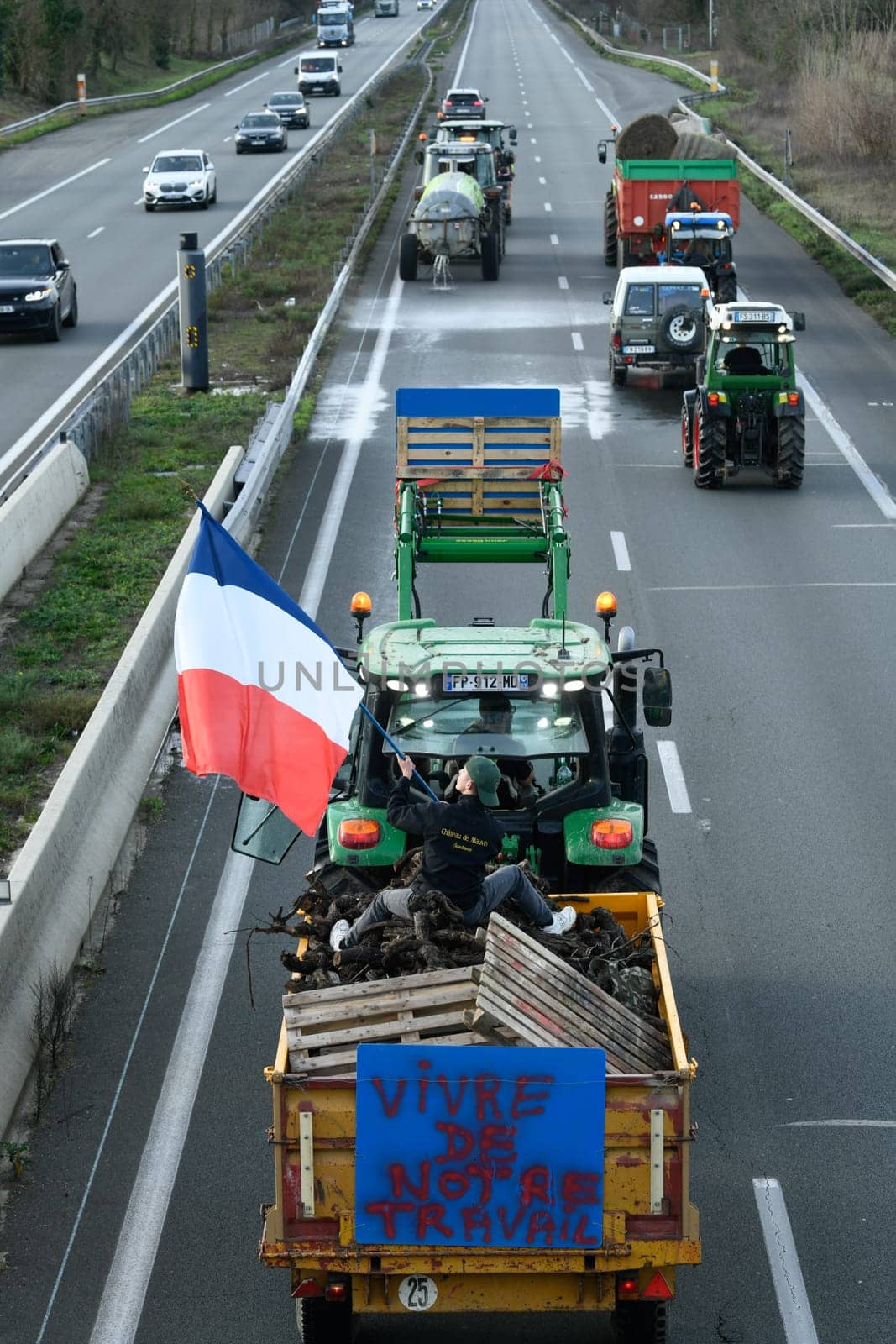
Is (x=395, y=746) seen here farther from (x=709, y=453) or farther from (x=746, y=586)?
(x=709, y=453)

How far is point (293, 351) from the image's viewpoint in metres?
32.8

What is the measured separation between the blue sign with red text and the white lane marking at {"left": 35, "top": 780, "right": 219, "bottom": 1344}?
2055 millimetres

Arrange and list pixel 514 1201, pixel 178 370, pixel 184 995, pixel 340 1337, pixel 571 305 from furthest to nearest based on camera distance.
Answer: pixel 571 305 < pixel 178 370 < pixel 184 995 < pixel 340 1337 < pixel 514 1201

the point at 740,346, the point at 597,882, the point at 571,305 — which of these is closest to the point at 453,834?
the point at 597,882

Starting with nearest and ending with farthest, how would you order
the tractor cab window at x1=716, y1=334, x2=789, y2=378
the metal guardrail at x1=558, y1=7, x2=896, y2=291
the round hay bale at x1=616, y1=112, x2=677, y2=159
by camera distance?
the tractor cab window at x1=716, y1=334, x2=789, y2=378 → the metal guardrail at x1=558, y1=7, x2=896, y2=291 → the round hay bale at x1=616, y1=112, x2=677, y2=159

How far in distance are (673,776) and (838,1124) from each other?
527 centimetres

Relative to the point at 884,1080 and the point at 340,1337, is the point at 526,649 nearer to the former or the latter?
the point at 884,1080

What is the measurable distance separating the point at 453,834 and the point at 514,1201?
1823 mm

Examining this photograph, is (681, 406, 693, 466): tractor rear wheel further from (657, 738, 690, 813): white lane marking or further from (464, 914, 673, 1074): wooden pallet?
(464, 914, 673, 1074): wooden pallet

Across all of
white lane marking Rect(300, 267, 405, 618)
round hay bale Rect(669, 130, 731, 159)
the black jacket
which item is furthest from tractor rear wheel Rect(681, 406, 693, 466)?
round hay bale Rect(669, 130, 731, 159)

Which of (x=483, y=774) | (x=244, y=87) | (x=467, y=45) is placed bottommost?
(x=483, y=774)

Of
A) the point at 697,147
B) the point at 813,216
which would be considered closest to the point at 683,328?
the point at 697,147

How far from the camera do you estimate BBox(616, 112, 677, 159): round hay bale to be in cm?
4334

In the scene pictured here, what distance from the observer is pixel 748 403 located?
82.8 ft
